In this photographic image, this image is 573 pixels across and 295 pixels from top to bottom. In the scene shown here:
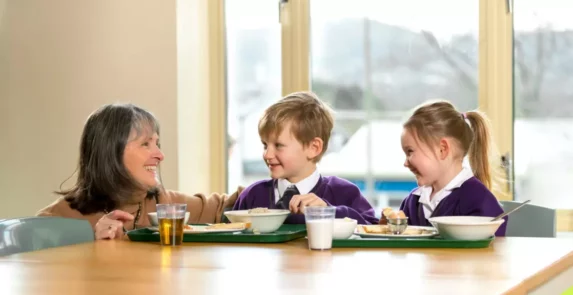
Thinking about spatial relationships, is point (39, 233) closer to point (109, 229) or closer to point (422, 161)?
point (109, 229)

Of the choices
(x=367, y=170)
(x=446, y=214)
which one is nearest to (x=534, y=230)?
(x=446, y=214)

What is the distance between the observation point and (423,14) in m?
3.93

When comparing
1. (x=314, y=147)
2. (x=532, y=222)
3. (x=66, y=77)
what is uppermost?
(x=66, y=77)

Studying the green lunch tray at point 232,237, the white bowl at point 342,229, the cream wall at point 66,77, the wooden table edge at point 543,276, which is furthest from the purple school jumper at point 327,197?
the cream wall at point 66,77

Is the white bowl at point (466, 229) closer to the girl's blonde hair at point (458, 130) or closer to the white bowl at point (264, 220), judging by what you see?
the white bowl at point (264, 220)

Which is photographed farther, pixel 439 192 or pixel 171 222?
pixel 439 192

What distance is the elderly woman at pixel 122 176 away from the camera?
107 inches

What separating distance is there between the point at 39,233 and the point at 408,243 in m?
0.91

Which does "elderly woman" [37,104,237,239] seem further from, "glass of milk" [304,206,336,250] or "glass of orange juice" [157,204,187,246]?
"glass of milk" [304,206,336,250]

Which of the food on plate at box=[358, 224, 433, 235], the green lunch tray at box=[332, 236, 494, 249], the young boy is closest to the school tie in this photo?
the young boy

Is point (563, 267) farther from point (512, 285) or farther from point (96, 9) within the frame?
point (96, 9)

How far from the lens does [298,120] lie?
278cm

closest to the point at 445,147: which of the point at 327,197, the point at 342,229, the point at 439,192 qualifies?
the point at 439,192

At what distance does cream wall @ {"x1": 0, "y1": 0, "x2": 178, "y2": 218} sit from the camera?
3.92 meters
